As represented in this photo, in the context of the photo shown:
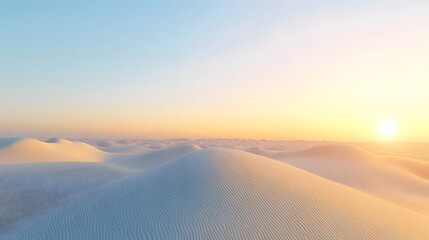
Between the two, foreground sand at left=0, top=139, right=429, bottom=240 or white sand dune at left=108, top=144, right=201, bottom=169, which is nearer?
foreground sand at left=0, top=139, right=429, bottom=240

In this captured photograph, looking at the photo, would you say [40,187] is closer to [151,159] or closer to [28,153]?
[151,159]

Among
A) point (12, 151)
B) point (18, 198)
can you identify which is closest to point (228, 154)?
point (18, 198)

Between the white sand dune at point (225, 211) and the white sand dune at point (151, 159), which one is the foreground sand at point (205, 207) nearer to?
the white sand dune at point (225, 211)

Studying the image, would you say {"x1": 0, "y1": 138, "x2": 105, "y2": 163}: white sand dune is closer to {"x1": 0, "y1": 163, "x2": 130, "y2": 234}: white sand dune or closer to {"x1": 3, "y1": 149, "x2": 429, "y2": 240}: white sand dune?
{"x1": 0, "y1": 163, "x2": 130, "y2": 234}: white sand dune

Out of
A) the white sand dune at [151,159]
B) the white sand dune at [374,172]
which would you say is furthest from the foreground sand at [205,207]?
the white sand dune at [151,159]

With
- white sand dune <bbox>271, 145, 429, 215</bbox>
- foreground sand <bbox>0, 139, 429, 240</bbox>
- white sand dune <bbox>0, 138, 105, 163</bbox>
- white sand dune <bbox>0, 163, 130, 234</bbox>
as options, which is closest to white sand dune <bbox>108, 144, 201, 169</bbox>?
white sand dune <bbox>0, 138, 105, 163</bbox>

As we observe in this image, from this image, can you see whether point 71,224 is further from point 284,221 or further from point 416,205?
point 416,205
